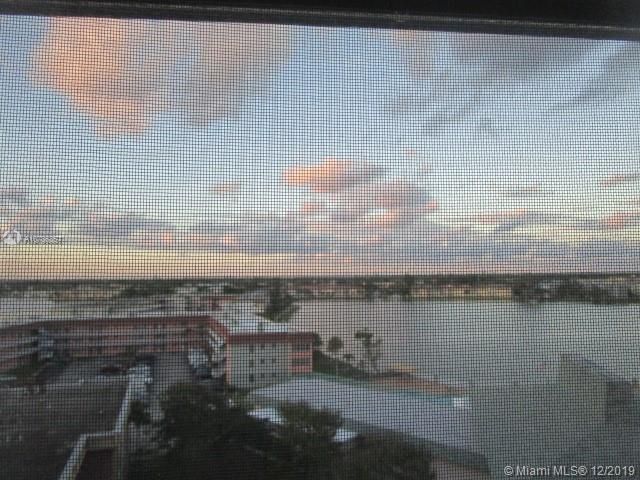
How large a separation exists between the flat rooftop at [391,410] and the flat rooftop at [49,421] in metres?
0.31

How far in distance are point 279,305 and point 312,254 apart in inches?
5.4

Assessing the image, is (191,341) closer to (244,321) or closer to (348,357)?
(244,321)

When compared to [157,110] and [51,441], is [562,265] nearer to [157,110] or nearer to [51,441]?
[157,110]

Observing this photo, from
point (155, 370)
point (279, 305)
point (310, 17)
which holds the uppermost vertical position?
point (310, 17)

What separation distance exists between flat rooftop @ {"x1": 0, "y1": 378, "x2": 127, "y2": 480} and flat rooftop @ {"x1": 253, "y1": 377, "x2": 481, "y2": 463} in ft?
1.02

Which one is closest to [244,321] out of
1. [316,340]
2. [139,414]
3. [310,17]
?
[316,340]

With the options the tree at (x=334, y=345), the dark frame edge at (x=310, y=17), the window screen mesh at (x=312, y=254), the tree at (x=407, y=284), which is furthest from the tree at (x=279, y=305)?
the dark frame edge at (x=310, y=17)

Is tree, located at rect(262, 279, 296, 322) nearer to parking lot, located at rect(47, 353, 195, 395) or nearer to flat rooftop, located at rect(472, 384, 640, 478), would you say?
parking lot, located at rect(47, 353, 195, 395)

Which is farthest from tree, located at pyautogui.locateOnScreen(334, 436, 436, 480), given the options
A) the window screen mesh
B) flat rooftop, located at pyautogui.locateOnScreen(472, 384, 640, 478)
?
flat rooftop, located at pyautogui.locateOnScreen(472, 384, 640, 478)

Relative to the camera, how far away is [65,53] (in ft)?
3.16

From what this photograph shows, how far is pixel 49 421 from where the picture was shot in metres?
0.87

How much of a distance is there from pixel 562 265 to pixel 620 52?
0.59m

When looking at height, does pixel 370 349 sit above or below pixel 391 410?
above

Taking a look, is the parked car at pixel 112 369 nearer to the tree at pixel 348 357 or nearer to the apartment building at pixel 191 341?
the apartment building at pixel 191 341
